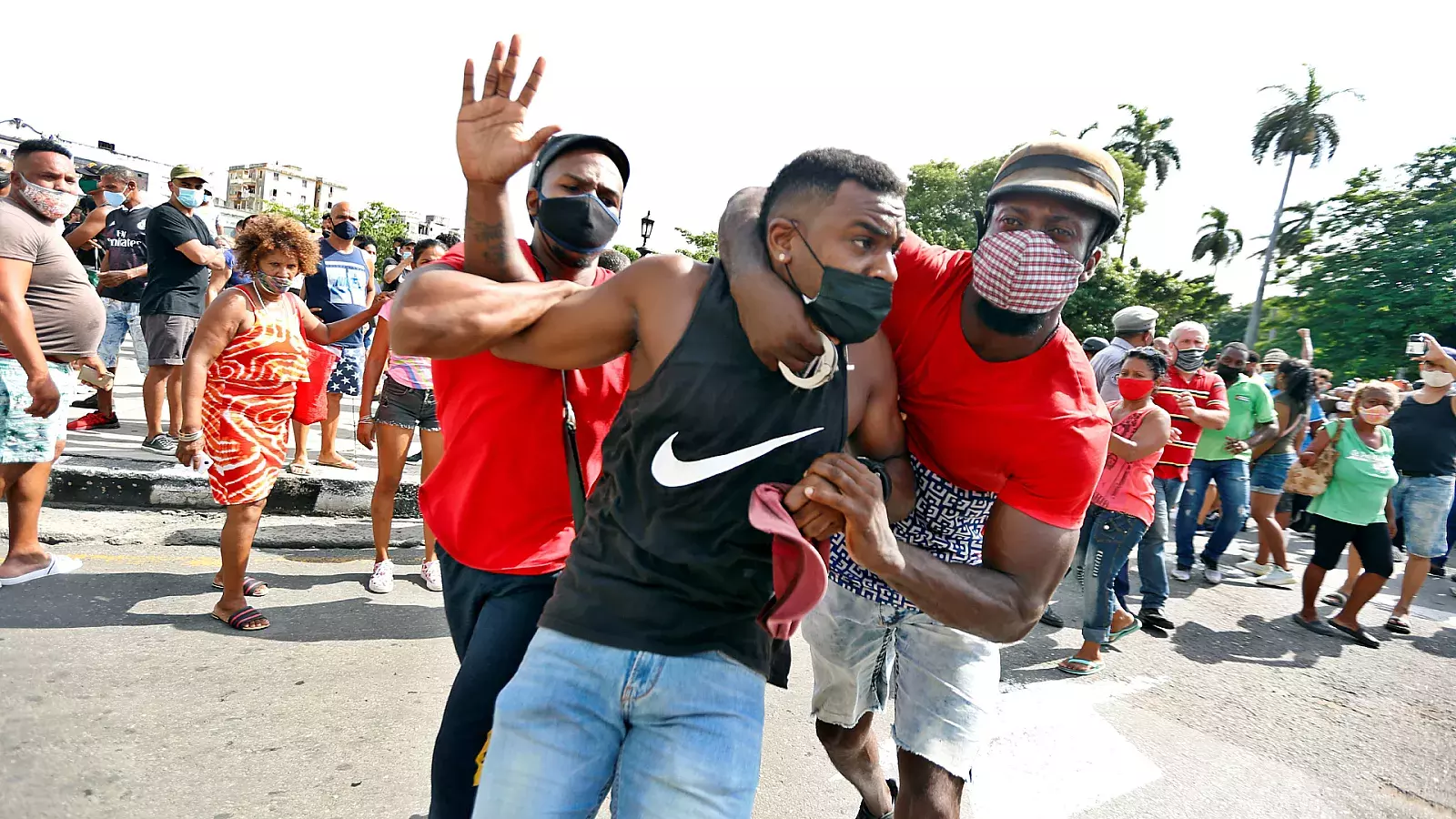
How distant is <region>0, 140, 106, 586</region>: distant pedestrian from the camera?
370cm

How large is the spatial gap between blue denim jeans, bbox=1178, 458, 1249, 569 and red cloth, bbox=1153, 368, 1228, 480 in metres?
1.04

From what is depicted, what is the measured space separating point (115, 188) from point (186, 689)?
5.95 m

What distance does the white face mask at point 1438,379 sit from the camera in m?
6.19

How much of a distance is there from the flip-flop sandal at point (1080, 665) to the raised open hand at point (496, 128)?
416 centimetres

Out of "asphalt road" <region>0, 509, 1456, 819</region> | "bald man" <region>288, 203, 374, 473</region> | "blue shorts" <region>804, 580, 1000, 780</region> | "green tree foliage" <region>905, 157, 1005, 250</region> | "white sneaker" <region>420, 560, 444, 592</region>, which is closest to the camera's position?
"blue shorts" <region>804, 580, 1000, 780</region>

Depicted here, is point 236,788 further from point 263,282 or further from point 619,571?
point 263,282

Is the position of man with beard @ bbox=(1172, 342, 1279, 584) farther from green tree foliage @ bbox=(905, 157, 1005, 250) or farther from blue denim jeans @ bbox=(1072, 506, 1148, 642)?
green tree foliage @ bbox=(905, 157, 1005, 250)

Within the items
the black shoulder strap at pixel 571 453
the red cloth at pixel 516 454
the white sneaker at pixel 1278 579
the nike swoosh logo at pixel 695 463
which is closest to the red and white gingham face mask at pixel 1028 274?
the nike swoosh logo at pixel 695 463

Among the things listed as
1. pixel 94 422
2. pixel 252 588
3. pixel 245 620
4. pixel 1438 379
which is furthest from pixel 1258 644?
pixel 94 422

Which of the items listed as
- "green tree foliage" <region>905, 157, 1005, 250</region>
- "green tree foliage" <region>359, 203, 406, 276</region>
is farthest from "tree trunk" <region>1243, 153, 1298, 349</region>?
"green tree foliage" <region>359, 203, 406, 276</region>

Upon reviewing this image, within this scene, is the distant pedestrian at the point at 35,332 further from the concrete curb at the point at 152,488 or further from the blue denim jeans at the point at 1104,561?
the blue denim jeans at the point at 1104,561

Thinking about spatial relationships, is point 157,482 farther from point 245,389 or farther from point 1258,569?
point 1258,569

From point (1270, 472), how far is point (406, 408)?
7.22 m

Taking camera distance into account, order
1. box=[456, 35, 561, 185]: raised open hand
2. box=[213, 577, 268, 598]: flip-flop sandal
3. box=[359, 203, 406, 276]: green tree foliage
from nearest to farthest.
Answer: box=[456, 35, 561, 185]: raised open hand → box=[213, 577, 268, 598]: flip-flop sandal → box=[359, 203, 406, 276]: green tree foliage
